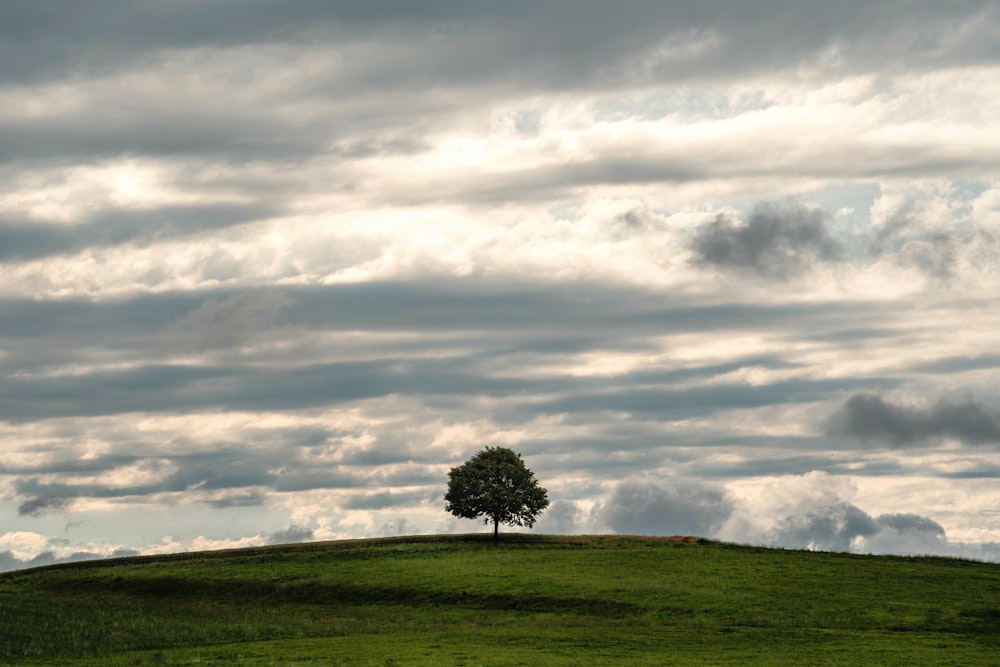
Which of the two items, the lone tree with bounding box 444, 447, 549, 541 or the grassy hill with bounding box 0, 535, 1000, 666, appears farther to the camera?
the lone tree with bounding box 444, 447, 549, 541

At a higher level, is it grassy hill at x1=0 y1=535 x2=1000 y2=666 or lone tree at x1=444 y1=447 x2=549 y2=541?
lone tree at x1=444 y1=447 x2=549 y2=541

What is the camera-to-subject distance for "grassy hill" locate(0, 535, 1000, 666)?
197 ft

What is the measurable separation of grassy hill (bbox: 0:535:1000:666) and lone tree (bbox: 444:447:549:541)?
36.6 feet

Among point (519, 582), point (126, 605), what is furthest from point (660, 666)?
point (126, 605)

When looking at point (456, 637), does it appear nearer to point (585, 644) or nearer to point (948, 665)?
point (585, 644)

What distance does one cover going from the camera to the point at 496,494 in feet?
448

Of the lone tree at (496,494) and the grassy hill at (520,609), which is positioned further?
the lone tree at (496,494)

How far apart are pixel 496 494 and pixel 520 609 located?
2152 inches

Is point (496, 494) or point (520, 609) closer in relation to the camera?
point (520, 609)

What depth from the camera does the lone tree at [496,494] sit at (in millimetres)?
136500

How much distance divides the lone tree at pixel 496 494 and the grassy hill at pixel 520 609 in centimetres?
1116

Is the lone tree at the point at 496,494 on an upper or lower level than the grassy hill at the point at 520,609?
upper

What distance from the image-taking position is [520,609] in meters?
81.9

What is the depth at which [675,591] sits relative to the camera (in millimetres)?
84250
